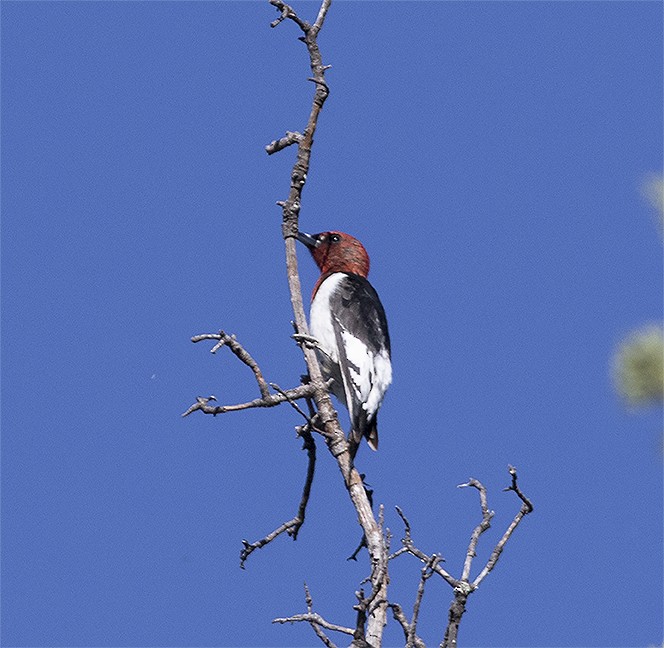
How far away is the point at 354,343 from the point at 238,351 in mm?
2263

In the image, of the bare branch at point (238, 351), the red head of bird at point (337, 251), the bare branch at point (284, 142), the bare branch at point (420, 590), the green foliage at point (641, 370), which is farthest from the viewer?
the red head of bird at point (337, 251)

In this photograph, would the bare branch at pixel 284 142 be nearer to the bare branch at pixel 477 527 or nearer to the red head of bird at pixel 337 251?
the bare branch at pixel 477 527

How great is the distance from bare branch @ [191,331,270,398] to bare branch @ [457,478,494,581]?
0.98 m

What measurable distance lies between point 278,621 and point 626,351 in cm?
292

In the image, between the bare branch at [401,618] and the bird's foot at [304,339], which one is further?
the bird's foot at [304,339]

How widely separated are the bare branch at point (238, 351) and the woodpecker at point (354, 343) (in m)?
1.29

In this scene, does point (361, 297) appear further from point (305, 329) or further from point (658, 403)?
point (658, 403)

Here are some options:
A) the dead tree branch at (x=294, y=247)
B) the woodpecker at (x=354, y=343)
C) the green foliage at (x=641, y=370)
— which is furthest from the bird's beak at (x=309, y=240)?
the green foliage at (x=641, y=370)

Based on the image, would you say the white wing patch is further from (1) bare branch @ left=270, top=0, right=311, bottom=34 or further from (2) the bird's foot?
(1) bare branch @ left=270, top=0, right=311, bottom=34

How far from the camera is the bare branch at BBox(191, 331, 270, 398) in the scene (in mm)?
4781

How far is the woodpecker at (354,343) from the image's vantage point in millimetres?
6660

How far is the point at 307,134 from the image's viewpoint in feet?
18.3

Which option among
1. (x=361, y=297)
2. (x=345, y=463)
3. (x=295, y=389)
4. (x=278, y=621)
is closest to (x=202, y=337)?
(x=295, y=389)

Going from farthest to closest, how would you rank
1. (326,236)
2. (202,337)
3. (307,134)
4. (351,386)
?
(326,236) < (351,386) < (307,134) < (202,337)
